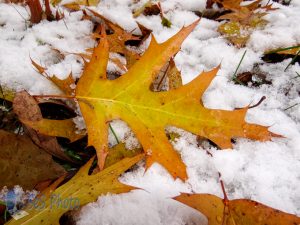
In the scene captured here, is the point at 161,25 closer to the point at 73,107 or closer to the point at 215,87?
the point at 215,87

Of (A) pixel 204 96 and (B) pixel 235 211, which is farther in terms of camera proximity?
(A) pixel 204 96

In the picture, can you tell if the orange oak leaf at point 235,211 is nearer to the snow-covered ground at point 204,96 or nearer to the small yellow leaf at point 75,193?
the snow-covered ground at point 204,96

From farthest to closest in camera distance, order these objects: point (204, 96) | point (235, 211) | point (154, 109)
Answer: point (204, 96) → point (154, 109) → point (235, 211)

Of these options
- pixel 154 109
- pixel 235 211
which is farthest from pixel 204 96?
pixel 235 211

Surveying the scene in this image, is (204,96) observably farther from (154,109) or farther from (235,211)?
(235,211)

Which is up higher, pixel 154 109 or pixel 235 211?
pixel 154 109

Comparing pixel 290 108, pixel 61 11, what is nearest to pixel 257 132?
pixel 290 108

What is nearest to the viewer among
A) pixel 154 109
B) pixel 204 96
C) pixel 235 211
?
pixel 235 211
